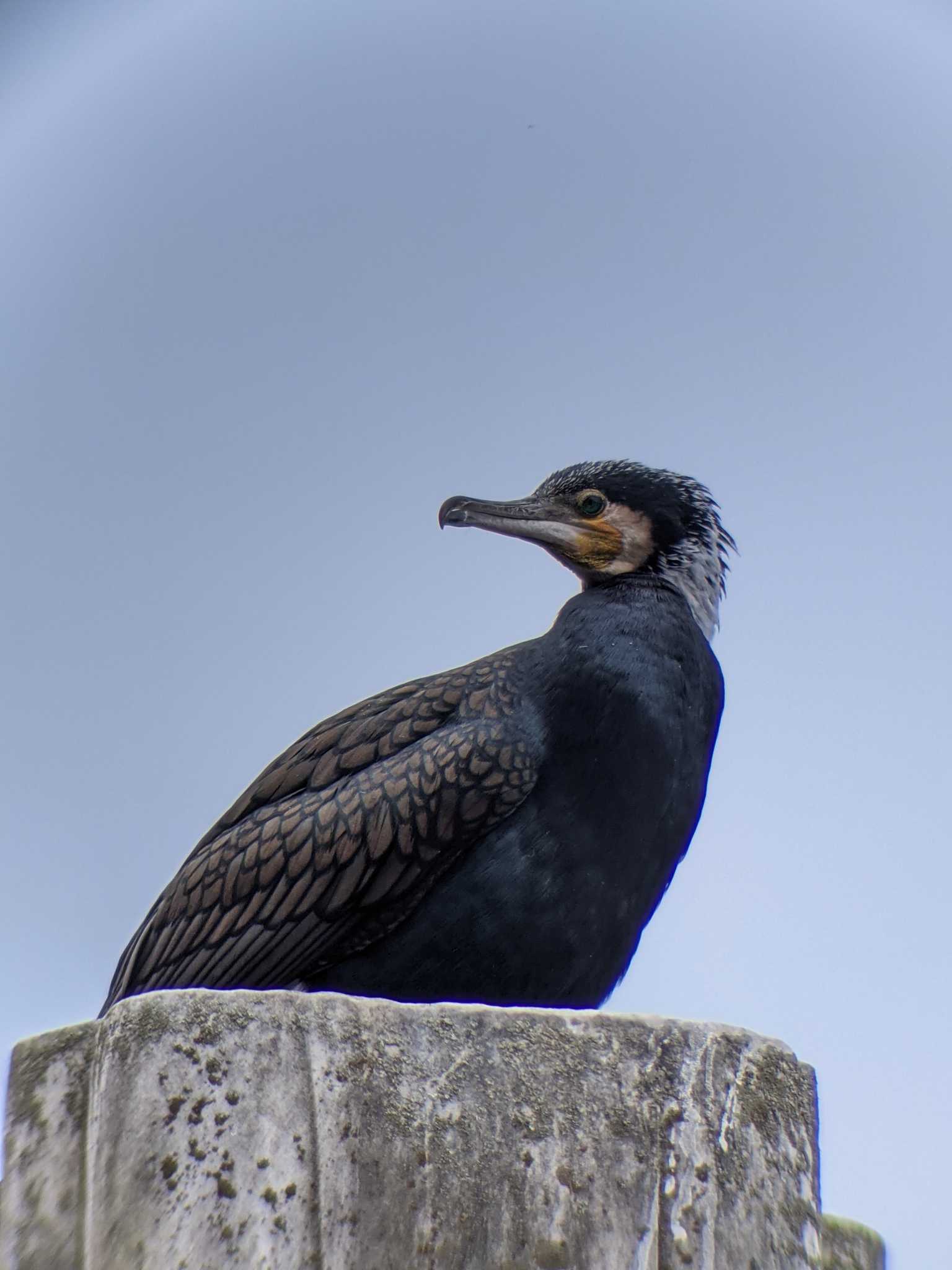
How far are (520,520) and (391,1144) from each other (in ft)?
10.8

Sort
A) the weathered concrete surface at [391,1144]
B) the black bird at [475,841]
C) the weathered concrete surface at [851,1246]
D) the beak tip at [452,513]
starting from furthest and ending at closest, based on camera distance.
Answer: the beak tip at [452,513]
the black bird at [475,841]
the weathered concrete surface at [851,1246]
the weathered concrete surface at [391,1144]

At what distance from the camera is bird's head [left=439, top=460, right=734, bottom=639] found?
5.88 meters

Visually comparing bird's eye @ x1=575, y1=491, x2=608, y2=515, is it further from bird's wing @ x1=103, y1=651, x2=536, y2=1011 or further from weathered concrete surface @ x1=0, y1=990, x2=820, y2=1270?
weathered concrete surface @ x1=0, y1=990, x2=820, y2=1270

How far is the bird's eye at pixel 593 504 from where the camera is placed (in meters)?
5.95

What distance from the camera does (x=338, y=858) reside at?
500 centimetres

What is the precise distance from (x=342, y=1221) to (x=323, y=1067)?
310 millimetres

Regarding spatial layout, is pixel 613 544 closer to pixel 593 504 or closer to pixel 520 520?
pixel 593 504

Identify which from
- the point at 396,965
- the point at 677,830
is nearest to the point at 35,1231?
the point at 396,965

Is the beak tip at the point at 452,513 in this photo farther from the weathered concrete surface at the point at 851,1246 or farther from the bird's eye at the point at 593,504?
the weathered concrete surface at the point at 851,1246

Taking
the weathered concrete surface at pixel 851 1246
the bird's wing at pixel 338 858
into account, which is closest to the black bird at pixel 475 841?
the bird's wing at pixel 338 858

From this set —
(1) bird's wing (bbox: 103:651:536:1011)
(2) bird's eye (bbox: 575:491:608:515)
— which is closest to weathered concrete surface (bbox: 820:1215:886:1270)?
(1) bird's wing (bbox: 103:651:536:1011)

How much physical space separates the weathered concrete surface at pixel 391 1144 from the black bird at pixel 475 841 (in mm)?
1661

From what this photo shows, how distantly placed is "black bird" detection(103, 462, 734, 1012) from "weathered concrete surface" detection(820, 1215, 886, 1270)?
52.2 inches

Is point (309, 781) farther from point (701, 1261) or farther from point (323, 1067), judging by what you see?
point (701, 1261)
